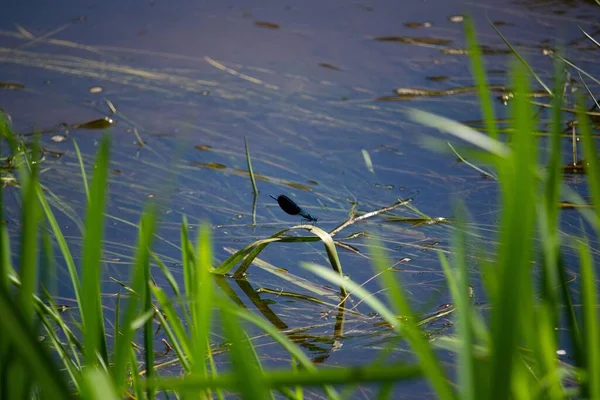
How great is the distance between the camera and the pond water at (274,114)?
72.6 inches

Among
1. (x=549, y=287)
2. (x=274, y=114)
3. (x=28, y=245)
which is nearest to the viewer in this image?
(x=28, y=245)

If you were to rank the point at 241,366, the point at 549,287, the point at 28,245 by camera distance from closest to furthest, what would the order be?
the point at 241,366 → the point at 28,245 → the point at 549,287

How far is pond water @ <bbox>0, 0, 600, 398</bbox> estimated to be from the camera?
72.6 inches

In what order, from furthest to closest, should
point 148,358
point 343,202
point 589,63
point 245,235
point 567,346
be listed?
point 589,63
point 343,202
point 245,235
point 567,346
point 148,358

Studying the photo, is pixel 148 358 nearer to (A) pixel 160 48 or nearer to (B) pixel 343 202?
(B) pixel 343 202

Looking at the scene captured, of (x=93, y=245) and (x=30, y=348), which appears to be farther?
(x=93, y=245)

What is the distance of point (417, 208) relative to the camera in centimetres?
204

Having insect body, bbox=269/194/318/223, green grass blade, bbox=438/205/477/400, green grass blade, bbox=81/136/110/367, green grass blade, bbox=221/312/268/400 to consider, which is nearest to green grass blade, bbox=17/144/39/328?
green grass blade, bbox=81/136/110/367

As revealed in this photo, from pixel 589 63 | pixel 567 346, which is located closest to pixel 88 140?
pixel 567 346

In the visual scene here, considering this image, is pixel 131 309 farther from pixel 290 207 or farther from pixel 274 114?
pixel 274 114

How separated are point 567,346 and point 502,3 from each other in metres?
2.20

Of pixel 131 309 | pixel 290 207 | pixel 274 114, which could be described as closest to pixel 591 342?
pixel 131 309

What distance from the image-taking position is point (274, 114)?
2.59m

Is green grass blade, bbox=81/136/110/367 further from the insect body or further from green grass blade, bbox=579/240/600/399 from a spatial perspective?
the insect body
